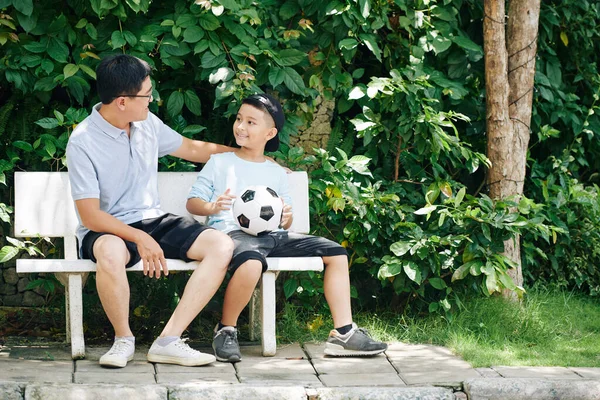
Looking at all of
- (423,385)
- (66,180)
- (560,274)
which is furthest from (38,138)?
(560,274)

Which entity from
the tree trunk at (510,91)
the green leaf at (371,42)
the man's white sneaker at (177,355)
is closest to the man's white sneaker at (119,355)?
the man's white sneaker at (177,355)

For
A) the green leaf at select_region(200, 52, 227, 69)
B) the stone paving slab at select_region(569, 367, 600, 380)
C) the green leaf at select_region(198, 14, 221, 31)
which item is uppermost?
the green leaf at select_region(198, 14, 221, 31)

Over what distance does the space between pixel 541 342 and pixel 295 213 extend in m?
1.60

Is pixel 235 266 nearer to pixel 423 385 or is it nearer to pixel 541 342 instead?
pixel 423 385

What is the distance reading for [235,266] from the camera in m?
4.59

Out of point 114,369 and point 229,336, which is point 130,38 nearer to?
point 229,336

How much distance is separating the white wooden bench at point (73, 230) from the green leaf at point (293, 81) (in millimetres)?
499

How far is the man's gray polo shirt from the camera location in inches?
178

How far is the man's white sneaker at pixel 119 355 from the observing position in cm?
434

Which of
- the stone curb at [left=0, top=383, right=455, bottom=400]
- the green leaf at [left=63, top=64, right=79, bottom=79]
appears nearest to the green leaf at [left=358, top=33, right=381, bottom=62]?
the green leaf at [left=63, top=64, right=79, bottom=79]

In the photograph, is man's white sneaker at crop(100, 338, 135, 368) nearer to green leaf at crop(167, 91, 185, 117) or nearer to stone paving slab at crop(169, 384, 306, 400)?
stone paving slab at crop(169, 384, 306, 400)

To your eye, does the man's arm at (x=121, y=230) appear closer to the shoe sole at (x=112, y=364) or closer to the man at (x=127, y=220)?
the man at (x=127, y=220)

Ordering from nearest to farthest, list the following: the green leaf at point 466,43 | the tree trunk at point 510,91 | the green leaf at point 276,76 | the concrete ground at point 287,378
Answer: the concrete ground at point 287,378 < the green leaf at point 276,76 < the tree trunk at point 510,91 < the green leaf at point 466,43

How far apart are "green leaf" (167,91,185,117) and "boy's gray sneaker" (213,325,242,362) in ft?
4.63
